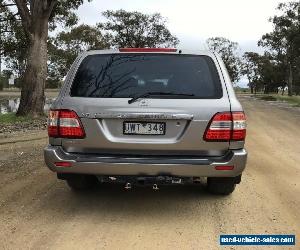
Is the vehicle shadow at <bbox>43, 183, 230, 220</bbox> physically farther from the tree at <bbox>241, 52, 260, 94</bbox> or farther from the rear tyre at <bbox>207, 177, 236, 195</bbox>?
the tree at <bbox>241, 52, 260, 94</bbox>

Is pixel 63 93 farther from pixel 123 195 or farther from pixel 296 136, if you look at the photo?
pixel 296 136

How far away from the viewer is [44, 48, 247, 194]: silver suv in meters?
4.95

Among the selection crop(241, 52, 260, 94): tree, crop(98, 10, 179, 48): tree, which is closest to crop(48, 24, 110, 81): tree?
crop(98, 10, 179, 48): tree

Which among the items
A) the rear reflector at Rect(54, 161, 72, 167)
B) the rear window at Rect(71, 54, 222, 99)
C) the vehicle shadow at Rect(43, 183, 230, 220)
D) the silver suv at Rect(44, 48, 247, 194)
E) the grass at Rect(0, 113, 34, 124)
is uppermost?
the rear window at Rect(71, 54, 222, 99)

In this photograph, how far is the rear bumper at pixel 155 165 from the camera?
4.92 metres

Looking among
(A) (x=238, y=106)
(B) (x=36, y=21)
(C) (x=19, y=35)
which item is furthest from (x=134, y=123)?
(C) (x=19, y=35)

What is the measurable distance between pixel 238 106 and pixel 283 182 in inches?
89.4

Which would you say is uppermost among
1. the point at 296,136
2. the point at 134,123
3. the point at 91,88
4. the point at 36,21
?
the point at 36,21

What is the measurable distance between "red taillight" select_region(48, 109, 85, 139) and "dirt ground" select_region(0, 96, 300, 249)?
885mm

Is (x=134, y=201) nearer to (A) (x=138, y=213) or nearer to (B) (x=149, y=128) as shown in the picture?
(A) (x=138, y=213)

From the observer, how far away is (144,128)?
196 inches

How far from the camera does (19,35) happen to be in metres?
27.5

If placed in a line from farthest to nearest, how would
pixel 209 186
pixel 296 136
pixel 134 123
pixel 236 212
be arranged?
pixel 296 136 < pixel 209 186 < pixel 236 212 < pixel 134 123

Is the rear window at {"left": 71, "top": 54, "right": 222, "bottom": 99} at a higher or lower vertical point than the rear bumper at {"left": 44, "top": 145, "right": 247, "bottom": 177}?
higher
